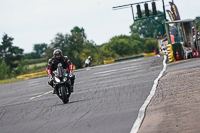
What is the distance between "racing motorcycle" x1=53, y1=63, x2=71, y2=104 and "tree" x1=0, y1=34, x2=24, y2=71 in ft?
339

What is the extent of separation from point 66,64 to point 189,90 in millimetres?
4298

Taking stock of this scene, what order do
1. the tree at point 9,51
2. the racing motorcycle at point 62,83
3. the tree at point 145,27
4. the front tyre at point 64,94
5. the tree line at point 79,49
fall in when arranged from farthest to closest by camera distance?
1. the tree at point 145,27
2. the tree at point 9,51
3. the tree line at point 79,49
4. the racing motorcycle at point 62,83
5. the front tyre at point 64,94

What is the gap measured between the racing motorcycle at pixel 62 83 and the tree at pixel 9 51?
10329cm

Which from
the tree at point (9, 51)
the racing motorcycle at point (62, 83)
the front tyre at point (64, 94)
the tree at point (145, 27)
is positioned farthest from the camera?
the tree at point (145, 27)

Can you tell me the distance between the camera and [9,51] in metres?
116

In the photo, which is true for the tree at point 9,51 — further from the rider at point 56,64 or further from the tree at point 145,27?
the rider at point 56,64

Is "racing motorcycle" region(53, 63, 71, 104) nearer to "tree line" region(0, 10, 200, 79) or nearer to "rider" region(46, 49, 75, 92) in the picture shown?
"rider" region(46, 49, 75, 92)

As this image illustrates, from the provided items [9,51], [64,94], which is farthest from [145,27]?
[64,94]

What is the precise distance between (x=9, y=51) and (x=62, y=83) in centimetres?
10635

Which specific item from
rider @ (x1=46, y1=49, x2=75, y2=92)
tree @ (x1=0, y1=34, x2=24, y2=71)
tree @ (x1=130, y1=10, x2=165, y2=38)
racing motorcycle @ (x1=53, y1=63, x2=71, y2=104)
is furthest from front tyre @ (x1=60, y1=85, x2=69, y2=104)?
tree @ (x1=130, y1=10, x2=165, y2=38)

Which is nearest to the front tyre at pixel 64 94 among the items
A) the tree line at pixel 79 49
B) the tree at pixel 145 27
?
the tree line at pixel 79 49

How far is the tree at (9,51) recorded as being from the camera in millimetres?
114375

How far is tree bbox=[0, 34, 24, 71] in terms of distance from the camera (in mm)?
114375

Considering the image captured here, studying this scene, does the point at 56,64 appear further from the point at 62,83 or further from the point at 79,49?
the point at 79,49
